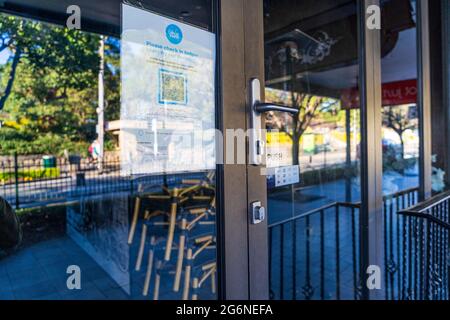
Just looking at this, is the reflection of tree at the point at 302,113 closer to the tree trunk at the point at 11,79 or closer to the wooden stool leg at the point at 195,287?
the wooden stool leg at the point at 195,287

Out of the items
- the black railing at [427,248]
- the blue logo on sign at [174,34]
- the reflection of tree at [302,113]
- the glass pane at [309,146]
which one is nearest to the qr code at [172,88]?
the blue logo on sign at [174,34]

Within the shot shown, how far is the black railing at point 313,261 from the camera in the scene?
93.3 inches

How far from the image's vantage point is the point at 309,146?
3258mm

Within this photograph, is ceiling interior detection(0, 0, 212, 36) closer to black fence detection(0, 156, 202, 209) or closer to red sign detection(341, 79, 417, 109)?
black fence detection(0, 156, 202, 209)

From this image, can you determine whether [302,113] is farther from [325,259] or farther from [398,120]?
[398,120]

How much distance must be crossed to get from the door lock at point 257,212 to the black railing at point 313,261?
1014 mm

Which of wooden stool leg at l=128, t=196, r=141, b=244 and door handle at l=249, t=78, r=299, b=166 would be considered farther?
wooden stool leg at l=128, t=196, r=141, b=244

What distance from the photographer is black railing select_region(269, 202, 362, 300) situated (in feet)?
7.77

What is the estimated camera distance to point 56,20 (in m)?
2.43

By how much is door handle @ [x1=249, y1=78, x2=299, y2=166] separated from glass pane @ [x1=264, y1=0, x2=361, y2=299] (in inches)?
3.9

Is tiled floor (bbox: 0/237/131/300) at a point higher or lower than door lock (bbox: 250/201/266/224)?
lower

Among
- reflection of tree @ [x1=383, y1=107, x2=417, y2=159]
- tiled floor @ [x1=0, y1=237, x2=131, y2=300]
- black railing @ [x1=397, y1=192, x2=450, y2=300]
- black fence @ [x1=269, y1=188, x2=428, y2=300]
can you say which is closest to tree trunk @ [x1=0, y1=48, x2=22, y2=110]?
tiled floor @ [x1=0, y1=237, x2=131, y2=300]

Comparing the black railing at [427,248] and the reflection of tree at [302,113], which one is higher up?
the reflection of tree at [302,113]

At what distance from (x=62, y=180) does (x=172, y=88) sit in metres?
4.27
